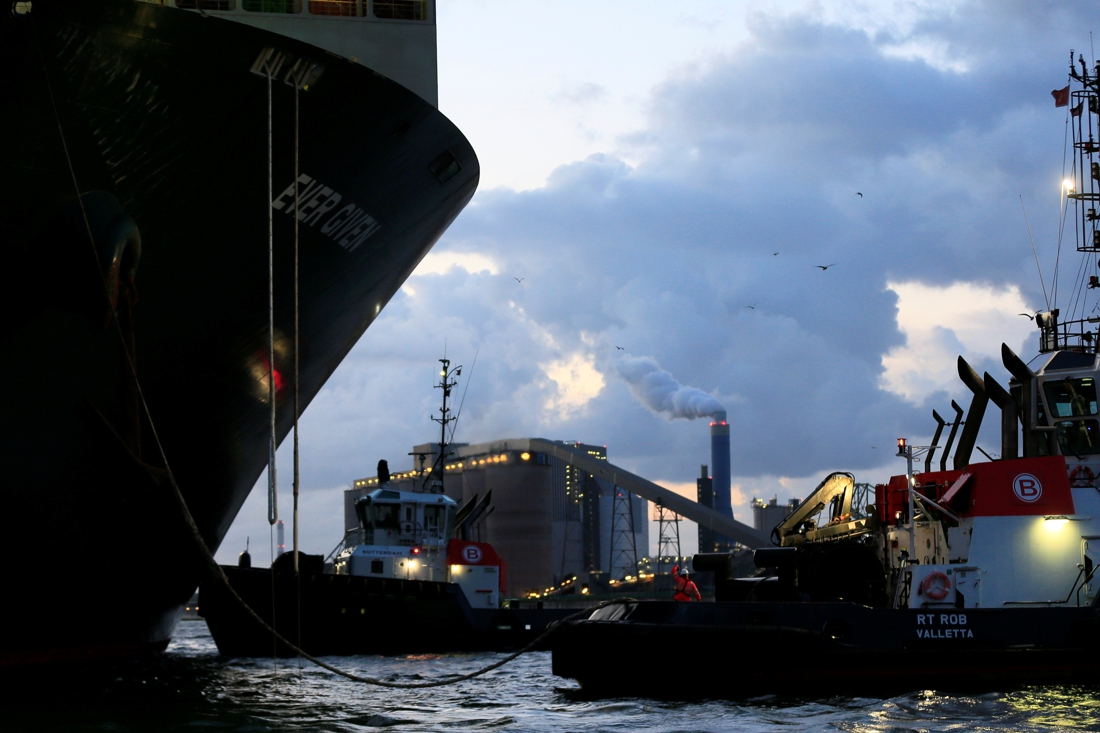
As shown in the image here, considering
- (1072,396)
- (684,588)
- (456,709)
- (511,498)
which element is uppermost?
(511,498)

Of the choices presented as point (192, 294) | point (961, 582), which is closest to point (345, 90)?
point (192, 294)

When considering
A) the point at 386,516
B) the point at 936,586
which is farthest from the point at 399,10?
the point at 386,516

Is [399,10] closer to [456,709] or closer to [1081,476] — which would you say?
[456,709]

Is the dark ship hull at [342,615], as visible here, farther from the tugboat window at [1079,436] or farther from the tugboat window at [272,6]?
the tugboat window at [1079,436]

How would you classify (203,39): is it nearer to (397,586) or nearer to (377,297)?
(377,297)

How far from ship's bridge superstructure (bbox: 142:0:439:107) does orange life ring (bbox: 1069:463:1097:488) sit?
11127mm

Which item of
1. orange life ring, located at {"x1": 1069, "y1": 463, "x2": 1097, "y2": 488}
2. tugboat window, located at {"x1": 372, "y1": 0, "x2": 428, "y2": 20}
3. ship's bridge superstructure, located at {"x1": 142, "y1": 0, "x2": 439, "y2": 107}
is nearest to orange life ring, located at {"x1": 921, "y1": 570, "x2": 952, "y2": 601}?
orange life ring, located at {"x1": 1069, "y1": 463, "x2": 1097, "y2": 488}

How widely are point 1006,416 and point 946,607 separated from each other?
12.7ft

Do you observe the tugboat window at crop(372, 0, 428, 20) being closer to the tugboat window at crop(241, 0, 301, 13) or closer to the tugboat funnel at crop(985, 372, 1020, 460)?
the tugboat window at crop(241, 0, 301, 13)

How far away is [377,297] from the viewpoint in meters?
18.5

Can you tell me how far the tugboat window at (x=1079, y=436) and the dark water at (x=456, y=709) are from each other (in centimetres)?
350

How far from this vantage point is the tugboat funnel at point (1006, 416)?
17328 millimetres

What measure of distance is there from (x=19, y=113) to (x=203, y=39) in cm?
209

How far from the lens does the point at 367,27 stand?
16609mm
